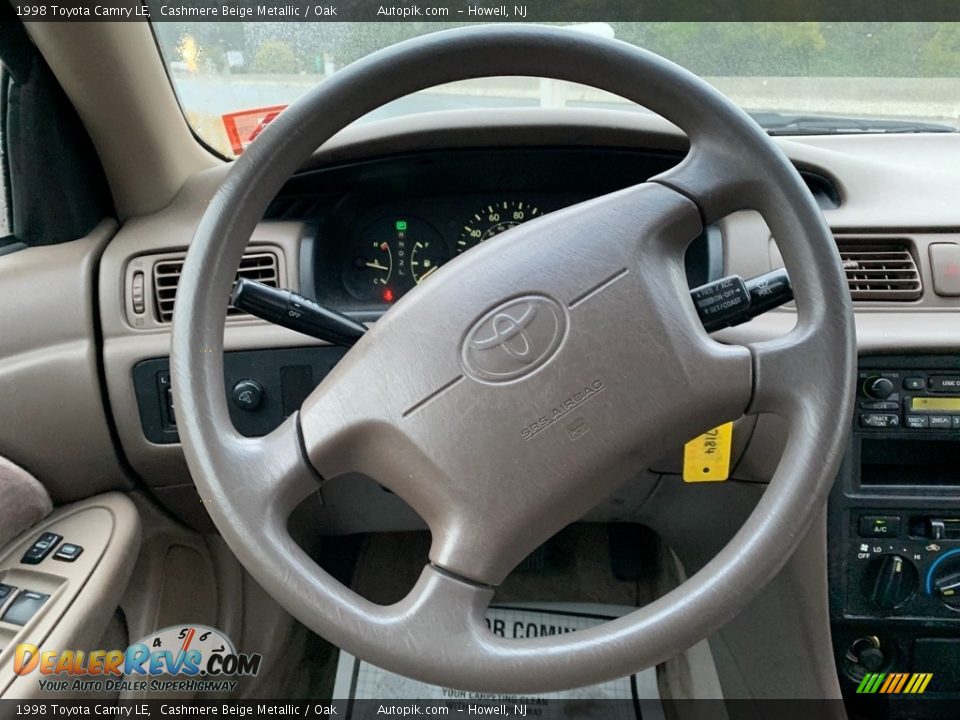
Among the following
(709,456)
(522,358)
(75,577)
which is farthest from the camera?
(75,577)

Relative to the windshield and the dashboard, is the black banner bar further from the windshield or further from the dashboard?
the dashboard

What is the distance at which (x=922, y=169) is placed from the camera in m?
1.32

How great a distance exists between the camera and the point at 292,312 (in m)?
0.85

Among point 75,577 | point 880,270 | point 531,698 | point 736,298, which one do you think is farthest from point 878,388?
point 75,577

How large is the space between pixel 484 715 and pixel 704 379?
978mm

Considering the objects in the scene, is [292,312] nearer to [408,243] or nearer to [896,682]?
[408,243]

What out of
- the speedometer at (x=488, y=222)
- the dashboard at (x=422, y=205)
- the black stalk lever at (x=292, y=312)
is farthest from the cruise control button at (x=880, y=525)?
the black stalk lever at (x=292, y=312)

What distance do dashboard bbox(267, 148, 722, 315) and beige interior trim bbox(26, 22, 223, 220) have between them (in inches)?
7.8

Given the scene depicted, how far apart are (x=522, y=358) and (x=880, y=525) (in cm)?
74

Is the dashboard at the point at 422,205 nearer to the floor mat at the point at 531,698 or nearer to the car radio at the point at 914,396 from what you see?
the car radio at the point at 914,396

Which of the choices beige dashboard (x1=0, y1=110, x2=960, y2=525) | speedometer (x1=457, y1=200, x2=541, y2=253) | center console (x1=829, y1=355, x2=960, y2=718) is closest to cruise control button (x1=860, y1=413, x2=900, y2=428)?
center console (x1=829, y1=355, x2=960, y2=718)

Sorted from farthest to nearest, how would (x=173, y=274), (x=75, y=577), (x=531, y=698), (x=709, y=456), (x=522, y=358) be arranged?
(x=531, y=698) < (x=173, y=274) < (x=75, y=577) < (x=709, y=456) < (x=522, y=358)

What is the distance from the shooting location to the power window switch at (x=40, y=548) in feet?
3.84

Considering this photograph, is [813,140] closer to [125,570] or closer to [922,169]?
[922,169]
